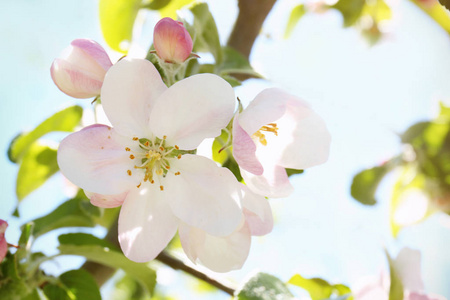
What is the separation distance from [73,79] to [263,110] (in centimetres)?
24

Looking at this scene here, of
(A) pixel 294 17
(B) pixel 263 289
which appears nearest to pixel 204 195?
(B) pixel 263 289

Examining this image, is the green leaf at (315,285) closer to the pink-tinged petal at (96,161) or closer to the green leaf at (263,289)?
the green leaf at (263,289)

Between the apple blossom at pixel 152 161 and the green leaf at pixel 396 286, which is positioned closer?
the apple blossom at pixel 152 161

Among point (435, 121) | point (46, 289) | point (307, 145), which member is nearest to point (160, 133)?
point (307, 145)

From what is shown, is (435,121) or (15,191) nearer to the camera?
(15,191)

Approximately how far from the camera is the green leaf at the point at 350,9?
1511 millimetres

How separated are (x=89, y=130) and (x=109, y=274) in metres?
0.47

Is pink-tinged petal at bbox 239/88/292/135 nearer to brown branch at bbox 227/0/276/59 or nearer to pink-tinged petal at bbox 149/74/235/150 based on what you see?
pink-tinged petal at bbox 149/74/235/150

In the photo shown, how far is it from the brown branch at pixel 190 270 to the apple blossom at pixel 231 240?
0.64ft

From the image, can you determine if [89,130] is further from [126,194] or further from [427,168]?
[427,168]

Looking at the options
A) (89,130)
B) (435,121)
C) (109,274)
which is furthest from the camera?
(435,121)

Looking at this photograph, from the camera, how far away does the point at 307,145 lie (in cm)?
66

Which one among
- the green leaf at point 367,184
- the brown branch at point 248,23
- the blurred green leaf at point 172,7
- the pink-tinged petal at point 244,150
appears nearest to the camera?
the pink-tinged petal at point 244,150

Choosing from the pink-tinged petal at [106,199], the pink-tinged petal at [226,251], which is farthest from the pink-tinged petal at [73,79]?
the pink-tinged petal at [226,251]
